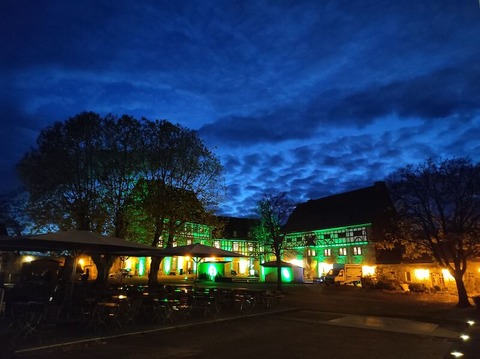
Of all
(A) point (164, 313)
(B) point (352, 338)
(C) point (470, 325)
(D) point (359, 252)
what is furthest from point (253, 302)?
(D) point (359, 252)

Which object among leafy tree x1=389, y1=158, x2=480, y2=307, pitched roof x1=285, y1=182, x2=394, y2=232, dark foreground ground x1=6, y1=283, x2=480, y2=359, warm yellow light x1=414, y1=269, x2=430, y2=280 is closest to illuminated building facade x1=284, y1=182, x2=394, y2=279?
pitched roof x1=285, y1=182, x2=394, y2=232

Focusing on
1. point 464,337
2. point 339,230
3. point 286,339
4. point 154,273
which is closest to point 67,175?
point 154,273

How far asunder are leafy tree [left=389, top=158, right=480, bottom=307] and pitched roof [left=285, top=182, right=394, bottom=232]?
27.7m

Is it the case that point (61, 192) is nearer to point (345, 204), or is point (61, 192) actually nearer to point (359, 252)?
point (359, 252)

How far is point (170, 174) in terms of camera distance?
2553cm

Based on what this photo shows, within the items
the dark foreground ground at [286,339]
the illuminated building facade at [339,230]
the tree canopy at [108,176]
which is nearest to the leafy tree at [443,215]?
the dark foreground ground at [286,339]

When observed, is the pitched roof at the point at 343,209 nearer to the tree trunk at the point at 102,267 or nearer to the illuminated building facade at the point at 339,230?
the illuminated building facade at the point at 339,230

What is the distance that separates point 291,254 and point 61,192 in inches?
1613

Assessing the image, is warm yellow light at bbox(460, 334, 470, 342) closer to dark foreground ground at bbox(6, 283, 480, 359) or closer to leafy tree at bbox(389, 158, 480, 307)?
dark foreground ground at bbox(6, 283, 480, 359)

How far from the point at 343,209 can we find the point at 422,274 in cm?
2190

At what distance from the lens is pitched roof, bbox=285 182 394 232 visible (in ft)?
A: 174

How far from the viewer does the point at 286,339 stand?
1075 cm

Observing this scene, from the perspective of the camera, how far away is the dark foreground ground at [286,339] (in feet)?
29.2

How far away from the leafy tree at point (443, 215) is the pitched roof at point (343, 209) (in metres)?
27.7
